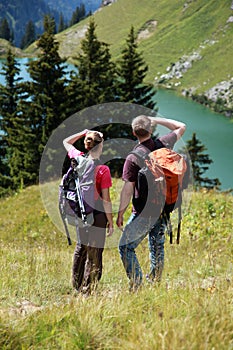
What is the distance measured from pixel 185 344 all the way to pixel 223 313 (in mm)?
536

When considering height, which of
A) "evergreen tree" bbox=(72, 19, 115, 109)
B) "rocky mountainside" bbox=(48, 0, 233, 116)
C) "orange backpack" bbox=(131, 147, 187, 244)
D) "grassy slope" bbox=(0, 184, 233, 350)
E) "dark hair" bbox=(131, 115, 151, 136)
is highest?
"rocky mountainside" bbox=(48, 0, 233, 116)

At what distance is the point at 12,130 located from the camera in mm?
28828

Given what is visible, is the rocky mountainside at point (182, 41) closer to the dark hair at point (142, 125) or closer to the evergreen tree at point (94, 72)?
the evergreen tree at point (94, 72)

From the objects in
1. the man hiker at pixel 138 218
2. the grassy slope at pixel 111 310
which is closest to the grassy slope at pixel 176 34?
the grassy slope at pixel 111 310

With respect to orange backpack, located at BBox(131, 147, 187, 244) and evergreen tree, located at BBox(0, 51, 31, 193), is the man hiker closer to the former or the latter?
orange backpack, located at BBox(131, 147, 187, 244)

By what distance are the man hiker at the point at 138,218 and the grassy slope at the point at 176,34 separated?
97063mm

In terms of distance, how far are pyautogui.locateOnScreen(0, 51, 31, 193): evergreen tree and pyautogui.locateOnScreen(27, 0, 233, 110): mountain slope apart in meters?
78.9

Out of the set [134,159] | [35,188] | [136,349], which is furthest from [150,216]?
[35,188]

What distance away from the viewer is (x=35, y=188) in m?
16.1

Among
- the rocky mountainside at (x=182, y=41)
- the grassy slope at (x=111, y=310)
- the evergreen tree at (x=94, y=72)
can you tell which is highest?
the rocky mountainside at (x=182, y=41)

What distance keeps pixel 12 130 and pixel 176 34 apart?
132221 millimetres

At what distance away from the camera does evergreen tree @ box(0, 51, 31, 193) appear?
26.8m

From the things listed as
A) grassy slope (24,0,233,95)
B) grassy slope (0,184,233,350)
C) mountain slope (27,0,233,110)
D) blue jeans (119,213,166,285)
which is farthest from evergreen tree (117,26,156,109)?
mountain slope (27,0,233,110)

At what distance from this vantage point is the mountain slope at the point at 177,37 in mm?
116250
